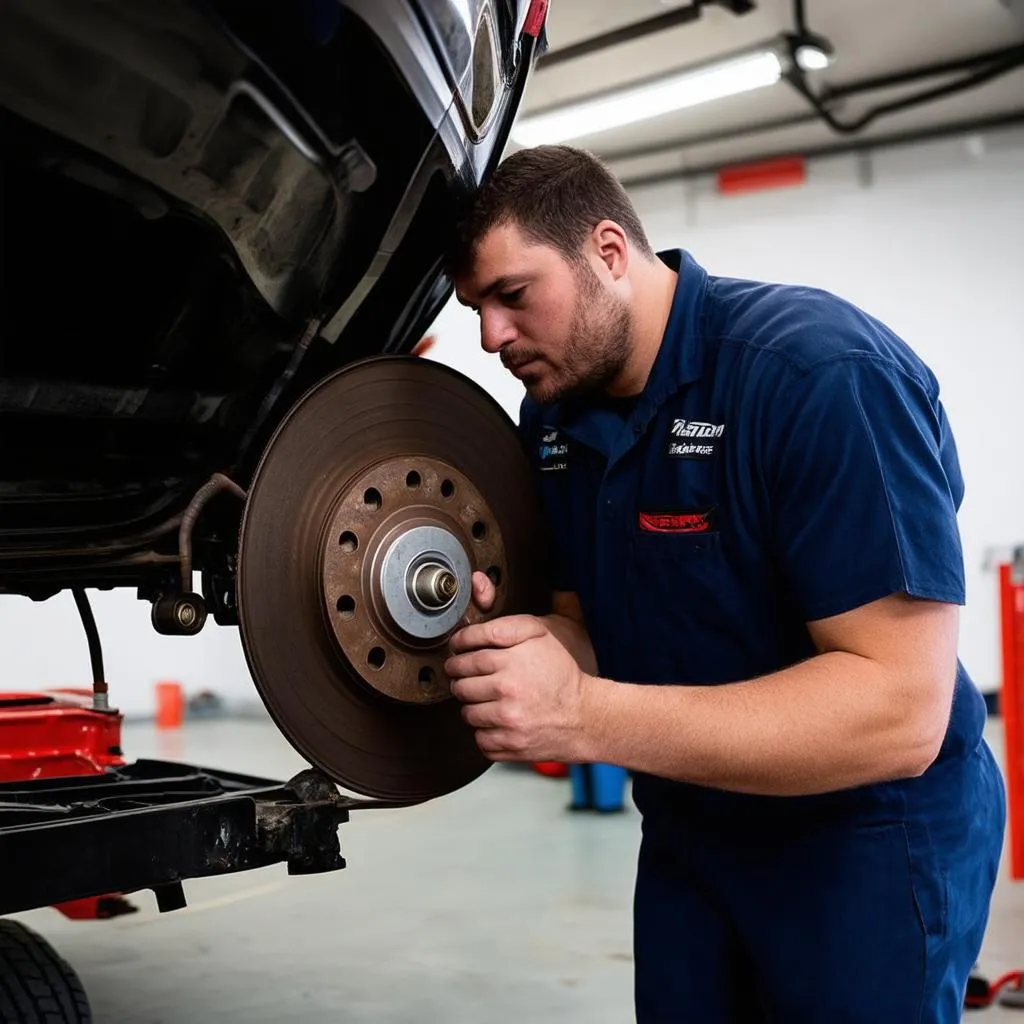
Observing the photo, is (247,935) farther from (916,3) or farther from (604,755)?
(916,3)

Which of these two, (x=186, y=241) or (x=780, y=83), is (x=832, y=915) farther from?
(x=780, y=83)

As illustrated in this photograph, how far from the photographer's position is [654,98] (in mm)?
5461

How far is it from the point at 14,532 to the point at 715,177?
229 inches

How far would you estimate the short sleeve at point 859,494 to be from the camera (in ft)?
3.42

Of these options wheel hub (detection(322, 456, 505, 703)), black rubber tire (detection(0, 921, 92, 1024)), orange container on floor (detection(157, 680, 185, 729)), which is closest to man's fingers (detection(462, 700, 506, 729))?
wheel hub (detection(322, 456, 505, 703))

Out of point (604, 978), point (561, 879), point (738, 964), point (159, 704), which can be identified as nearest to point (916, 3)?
point (561, 879)

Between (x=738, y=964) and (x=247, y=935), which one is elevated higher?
(x=738, y=964)

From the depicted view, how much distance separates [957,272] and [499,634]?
5.54m

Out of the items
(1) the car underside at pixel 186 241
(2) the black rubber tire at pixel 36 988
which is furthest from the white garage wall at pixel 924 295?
(1) the car underside at pixel 186 241

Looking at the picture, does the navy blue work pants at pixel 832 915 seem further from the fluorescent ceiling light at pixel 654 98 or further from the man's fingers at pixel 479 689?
the fluorescent ceiling light at pixel 654 98

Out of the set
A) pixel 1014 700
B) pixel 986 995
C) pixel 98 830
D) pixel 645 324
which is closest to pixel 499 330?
pixel 645 324

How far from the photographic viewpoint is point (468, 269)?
1288 mm

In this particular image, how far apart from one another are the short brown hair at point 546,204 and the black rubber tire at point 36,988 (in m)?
1.15

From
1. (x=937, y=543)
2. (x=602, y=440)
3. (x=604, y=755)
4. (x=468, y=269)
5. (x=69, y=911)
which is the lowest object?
(x=69, y=911)
